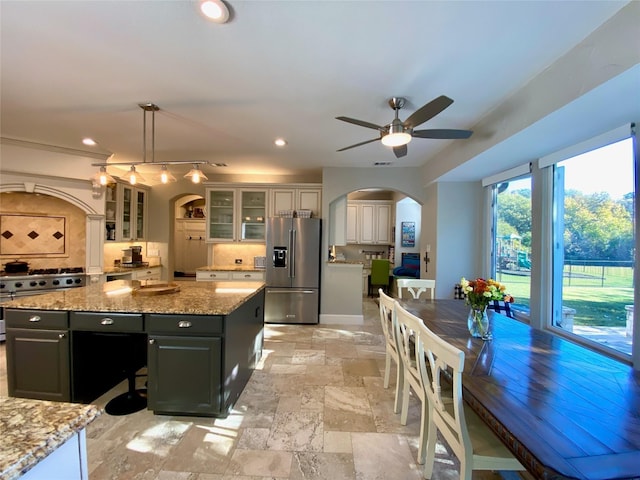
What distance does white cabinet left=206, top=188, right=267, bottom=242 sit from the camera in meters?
5.03

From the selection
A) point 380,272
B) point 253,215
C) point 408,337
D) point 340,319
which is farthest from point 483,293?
point 380,272

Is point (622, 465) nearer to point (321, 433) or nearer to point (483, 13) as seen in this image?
point (321, 433)

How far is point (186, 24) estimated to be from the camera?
1.57m

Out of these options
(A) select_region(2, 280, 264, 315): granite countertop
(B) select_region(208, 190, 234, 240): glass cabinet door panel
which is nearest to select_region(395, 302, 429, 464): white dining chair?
(A) select_region(2, 280, 264, 315): granite countertop

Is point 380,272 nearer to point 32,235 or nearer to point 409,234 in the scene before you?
point 409,234

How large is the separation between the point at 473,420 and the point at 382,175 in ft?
12.1

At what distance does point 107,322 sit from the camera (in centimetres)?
208

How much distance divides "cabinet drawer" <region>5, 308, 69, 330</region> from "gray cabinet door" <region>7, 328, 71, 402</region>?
0.12 feet

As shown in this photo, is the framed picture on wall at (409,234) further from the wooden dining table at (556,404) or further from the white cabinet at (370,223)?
the wooden dining table at (556,404)

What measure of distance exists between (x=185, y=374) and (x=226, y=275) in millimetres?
2746

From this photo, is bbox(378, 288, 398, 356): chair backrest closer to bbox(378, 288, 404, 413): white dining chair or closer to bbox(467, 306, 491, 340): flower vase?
bbox(378, 288, 404, 413): white dining chair

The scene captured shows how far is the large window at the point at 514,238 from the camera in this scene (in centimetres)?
313

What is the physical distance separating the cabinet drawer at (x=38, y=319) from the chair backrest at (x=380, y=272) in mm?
5443

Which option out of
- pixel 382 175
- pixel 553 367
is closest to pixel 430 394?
pixel 553 367
